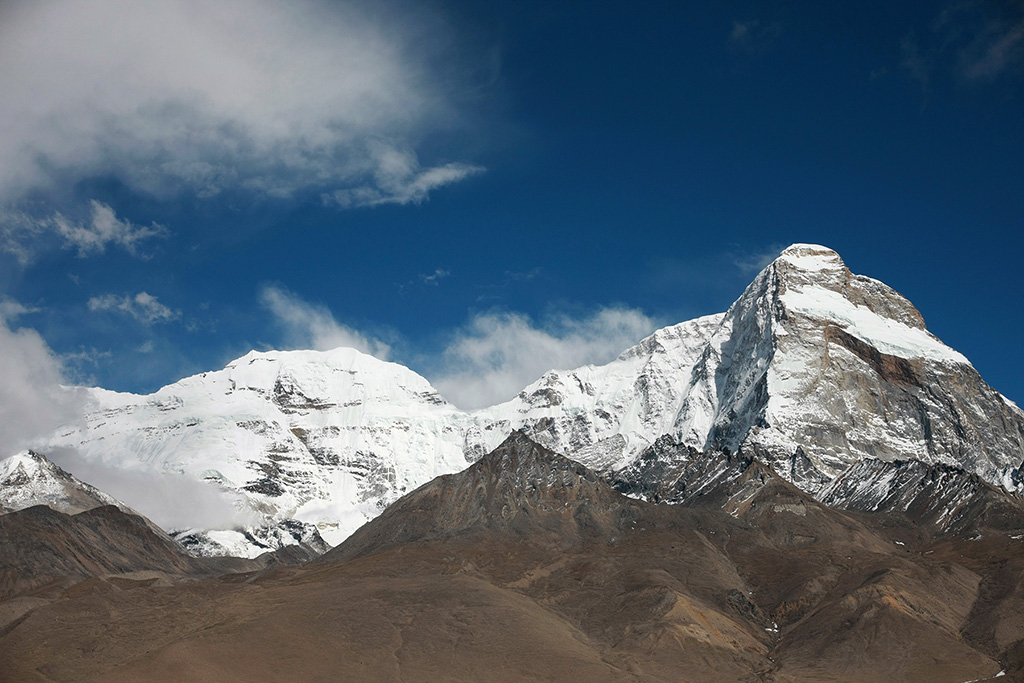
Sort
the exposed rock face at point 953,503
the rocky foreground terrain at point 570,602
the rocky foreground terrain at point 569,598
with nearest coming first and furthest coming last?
the rocky foreground terrain at point 570,602 → the rocky foreground terrain at point 569,598 → the exposed rock face at point 953,503

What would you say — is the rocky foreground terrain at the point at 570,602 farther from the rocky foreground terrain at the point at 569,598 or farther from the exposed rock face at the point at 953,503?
the exposed rock face at the point at 953,503

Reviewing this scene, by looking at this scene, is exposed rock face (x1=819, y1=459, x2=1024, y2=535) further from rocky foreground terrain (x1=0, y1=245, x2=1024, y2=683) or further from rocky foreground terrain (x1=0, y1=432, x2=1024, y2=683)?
rocky foreground terrain (x1=0, y1=432, x2=1024, y2=683)

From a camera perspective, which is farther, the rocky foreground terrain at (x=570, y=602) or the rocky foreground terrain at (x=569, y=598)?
the rocky foreground terrain at (x=569, y=598)

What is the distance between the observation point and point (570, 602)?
134m

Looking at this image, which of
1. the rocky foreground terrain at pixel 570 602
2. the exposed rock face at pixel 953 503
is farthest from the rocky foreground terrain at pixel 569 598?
the exposed rock face at pixel 953 503

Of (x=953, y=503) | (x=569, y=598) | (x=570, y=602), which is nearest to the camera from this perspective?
(x=570, y=602)

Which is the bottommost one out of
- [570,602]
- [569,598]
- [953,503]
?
[570,602]

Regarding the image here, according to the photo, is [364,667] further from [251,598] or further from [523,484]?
[523,484]

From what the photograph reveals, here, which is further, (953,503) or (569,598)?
(953,503)

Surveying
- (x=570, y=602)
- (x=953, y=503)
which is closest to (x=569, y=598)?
(x=570, y=602)

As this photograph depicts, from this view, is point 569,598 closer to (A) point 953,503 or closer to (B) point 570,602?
(B) point 570,602

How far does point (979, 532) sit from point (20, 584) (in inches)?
6159

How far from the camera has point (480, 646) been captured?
112375 millimetres

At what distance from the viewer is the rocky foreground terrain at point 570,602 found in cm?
10988
